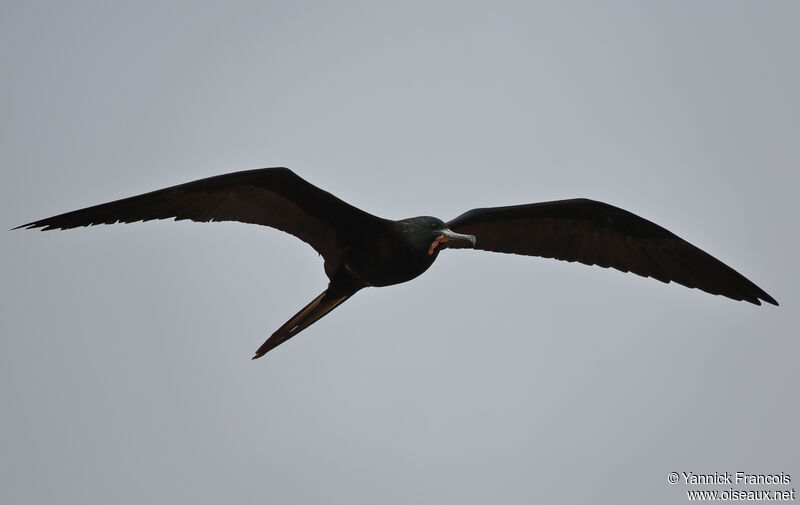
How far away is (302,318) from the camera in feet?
19.1

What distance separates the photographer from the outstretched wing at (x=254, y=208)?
518 cm

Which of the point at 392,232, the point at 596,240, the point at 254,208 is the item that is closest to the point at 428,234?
the point at 392,232

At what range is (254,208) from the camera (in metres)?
5.76

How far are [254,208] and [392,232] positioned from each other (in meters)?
0.86

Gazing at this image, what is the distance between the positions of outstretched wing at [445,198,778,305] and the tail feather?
38.9 inches

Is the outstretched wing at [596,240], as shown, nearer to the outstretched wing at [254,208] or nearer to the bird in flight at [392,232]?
the bird in flight at [392,232]

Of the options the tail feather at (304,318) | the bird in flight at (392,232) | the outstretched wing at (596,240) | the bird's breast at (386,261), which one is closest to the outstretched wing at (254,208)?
the bird in flight at (392,232)

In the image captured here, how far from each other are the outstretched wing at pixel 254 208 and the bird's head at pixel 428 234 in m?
0.27

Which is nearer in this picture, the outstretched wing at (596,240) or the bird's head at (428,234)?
the bird's head at (428,234)

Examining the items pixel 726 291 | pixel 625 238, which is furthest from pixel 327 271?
pixel 726 291

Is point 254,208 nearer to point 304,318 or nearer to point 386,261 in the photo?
point 304,318

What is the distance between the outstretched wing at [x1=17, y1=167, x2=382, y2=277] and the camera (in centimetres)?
518

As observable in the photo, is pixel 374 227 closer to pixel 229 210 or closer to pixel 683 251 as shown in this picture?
pixel 229 210

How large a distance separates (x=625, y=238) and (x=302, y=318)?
233 centimetres
